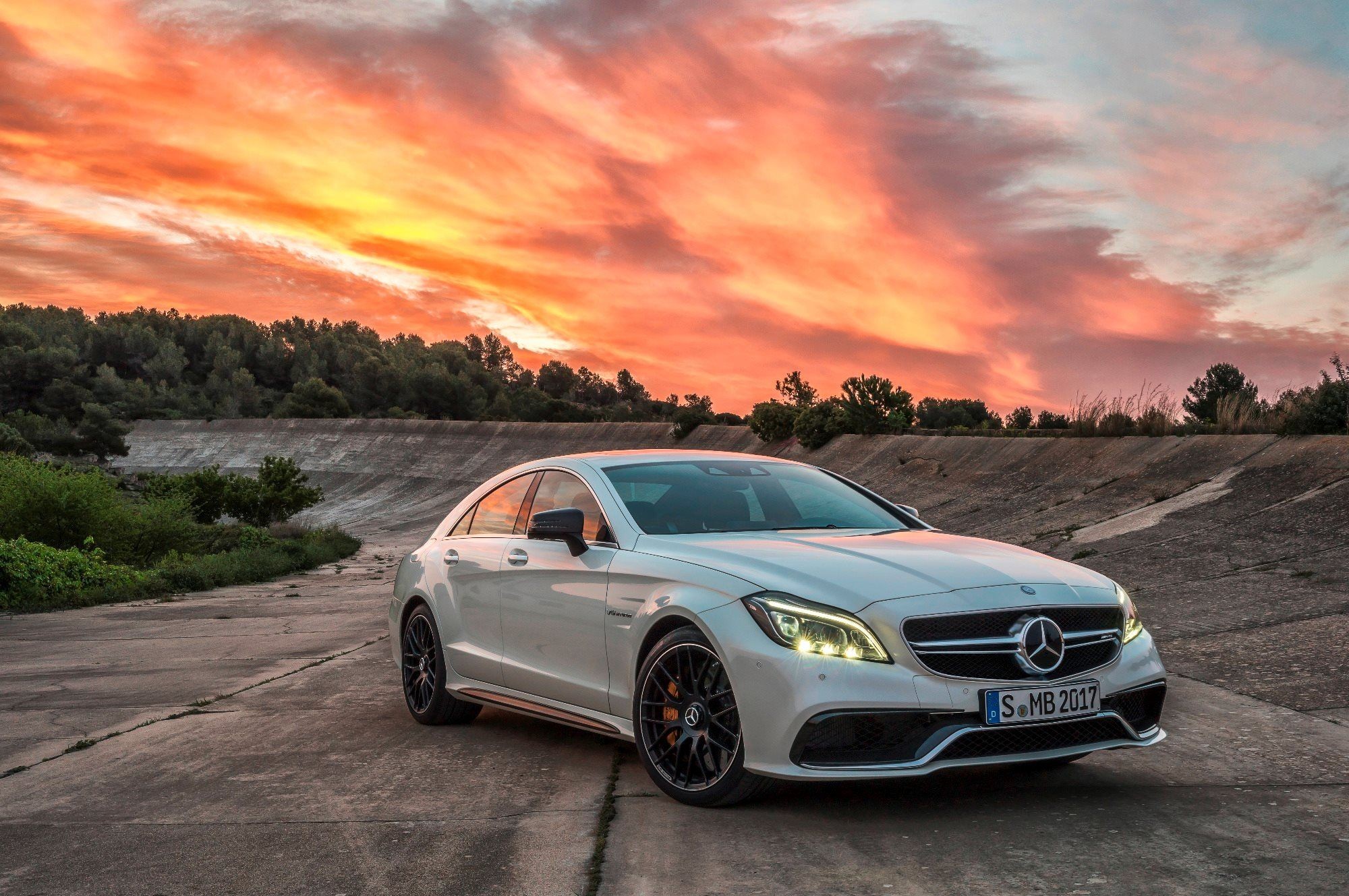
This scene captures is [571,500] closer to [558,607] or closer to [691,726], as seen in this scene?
[558,607]

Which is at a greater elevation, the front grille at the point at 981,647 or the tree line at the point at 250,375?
the tree line at the point at 250,375

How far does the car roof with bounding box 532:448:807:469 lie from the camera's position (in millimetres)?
6453

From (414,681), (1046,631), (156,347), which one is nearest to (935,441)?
(414,681)

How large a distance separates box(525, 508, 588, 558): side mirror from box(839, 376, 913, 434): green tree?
26200mm

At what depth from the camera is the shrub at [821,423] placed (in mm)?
33062

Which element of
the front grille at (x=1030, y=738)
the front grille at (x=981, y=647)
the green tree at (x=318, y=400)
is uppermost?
the green tree at (x=318, y=400)

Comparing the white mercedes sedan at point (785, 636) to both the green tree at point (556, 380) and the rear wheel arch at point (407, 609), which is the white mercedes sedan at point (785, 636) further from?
the green tree at point (556, 380)

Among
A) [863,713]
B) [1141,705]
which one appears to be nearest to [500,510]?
[863,713]

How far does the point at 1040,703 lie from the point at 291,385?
14385 centimetres

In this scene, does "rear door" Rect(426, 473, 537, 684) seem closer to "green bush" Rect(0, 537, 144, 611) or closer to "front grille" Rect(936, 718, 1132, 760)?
"front grille" Rect(936, 718, 1132, 760)

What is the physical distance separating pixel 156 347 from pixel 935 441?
130 meters

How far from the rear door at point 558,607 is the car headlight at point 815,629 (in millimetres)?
1169

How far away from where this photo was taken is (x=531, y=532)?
597 cm

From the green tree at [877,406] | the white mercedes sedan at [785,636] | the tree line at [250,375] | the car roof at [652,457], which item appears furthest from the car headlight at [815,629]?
the tree line at [250,375]
